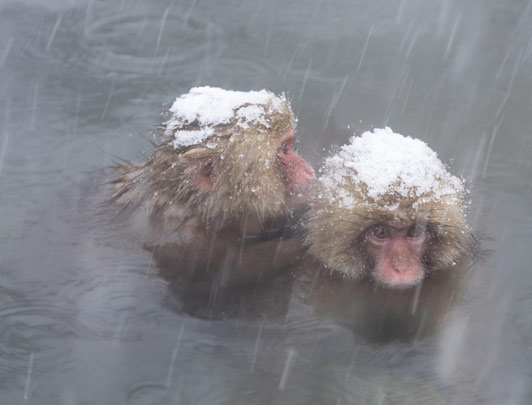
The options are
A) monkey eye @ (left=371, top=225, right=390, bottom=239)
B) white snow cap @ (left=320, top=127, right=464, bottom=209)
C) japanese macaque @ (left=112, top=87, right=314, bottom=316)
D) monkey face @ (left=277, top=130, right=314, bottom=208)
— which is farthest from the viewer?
monkey face @ (left=277, top=130, right=314, bottom=208)

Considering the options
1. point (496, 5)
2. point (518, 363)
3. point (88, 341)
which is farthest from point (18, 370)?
point (496, 5)

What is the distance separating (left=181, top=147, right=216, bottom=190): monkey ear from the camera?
3.73 meters

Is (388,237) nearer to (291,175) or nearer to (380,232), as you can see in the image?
(380,232)

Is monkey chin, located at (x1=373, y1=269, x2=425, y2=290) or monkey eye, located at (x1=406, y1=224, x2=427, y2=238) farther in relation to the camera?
monkey chin, located at (x1=373, y1=269, x2=425, y2=290)

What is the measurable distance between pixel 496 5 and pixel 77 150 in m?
3.52

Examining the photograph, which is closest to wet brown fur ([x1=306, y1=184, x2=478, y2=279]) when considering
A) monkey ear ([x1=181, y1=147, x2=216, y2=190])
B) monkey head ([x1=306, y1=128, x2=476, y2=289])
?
monkey head ([x1=306, y1=128, x2=476, y2=289])

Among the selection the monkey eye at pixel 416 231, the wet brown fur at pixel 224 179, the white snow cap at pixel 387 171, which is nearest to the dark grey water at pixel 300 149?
the wet brown fur at pixel 224 179

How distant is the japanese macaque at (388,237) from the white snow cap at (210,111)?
0.45m

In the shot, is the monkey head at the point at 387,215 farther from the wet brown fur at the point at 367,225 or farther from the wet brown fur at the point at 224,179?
the wet brown fur at the point at 224,179

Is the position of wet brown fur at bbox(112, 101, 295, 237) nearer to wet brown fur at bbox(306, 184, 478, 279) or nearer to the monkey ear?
the monkey ear

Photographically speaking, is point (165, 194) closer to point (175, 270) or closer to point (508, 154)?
point (175, 270)

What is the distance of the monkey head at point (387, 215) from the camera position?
3.58 meters

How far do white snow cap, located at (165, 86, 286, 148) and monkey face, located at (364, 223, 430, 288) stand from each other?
790 millimetres

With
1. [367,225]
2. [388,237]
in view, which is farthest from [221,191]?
[388,237]
